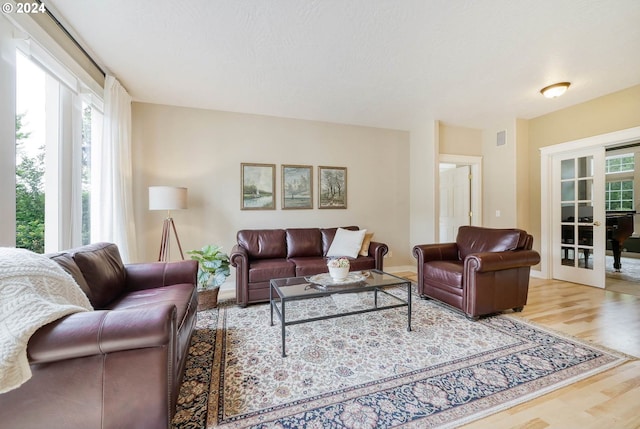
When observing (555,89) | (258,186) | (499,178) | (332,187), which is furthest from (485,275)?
(258,186)

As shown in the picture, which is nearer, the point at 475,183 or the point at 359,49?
the point at 359,49

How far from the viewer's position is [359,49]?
2467mm

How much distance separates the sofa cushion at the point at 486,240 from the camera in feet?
9.60

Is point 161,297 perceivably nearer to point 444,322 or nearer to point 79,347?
point 79,347

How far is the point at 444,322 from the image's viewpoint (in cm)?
262

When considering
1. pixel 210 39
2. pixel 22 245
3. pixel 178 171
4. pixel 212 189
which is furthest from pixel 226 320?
pixel 210 39

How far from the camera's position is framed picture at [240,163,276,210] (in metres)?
4.04

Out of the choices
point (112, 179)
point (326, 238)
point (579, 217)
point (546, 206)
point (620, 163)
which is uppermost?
point (620, 163)

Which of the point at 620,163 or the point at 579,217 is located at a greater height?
the point at 620,163

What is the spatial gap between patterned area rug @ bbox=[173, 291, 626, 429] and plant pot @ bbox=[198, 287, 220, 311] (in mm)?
322

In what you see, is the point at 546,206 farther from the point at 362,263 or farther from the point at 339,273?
the point at 339,273

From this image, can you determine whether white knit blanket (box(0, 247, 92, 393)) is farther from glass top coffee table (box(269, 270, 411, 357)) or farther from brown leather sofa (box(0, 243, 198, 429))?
glass top coffee table (box(269, 270, 411, 357))

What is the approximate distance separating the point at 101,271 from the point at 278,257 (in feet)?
6.70

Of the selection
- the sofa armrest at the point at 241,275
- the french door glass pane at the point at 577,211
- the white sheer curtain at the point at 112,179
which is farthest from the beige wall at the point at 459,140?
the white sheer curtain at the point at 112,179
